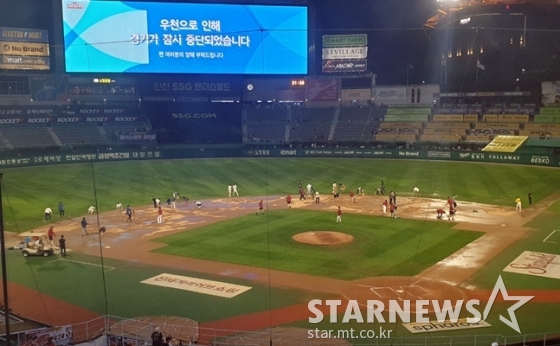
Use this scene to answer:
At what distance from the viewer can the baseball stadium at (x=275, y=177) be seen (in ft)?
63.3

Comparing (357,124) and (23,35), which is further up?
(23,35)

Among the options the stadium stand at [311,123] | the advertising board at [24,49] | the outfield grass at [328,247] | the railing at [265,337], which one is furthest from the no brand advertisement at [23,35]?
the railing at [265,337]

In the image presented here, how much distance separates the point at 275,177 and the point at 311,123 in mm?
26514

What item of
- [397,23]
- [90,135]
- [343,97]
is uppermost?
[397,23]

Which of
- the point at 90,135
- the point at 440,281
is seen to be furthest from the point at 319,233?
the point at 90,135

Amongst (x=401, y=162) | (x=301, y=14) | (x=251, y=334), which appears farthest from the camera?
(x=301, y=14)

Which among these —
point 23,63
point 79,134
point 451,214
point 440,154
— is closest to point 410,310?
point 451,214

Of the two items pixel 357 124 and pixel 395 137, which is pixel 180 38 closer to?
pixel 357 124

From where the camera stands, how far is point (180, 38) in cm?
6794

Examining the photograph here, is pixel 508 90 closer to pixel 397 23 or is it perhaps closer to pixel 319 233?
pixel 397 23

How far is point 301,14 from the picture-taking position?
71250mm

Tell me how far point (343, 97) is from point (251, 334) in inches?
2738

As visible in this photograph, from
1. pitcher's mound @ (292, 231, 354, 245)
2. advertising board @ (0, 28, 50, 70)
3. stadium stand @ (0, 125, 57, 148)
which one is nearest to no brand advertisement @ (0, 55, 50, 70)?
advertising board @ (0, 28, 50, 70)

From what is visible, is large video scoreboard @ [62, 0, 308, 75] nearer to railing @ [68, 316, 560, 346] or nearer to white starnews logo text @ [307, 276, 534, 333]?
white starnews logo text @ [307, 276, 534, 333]
